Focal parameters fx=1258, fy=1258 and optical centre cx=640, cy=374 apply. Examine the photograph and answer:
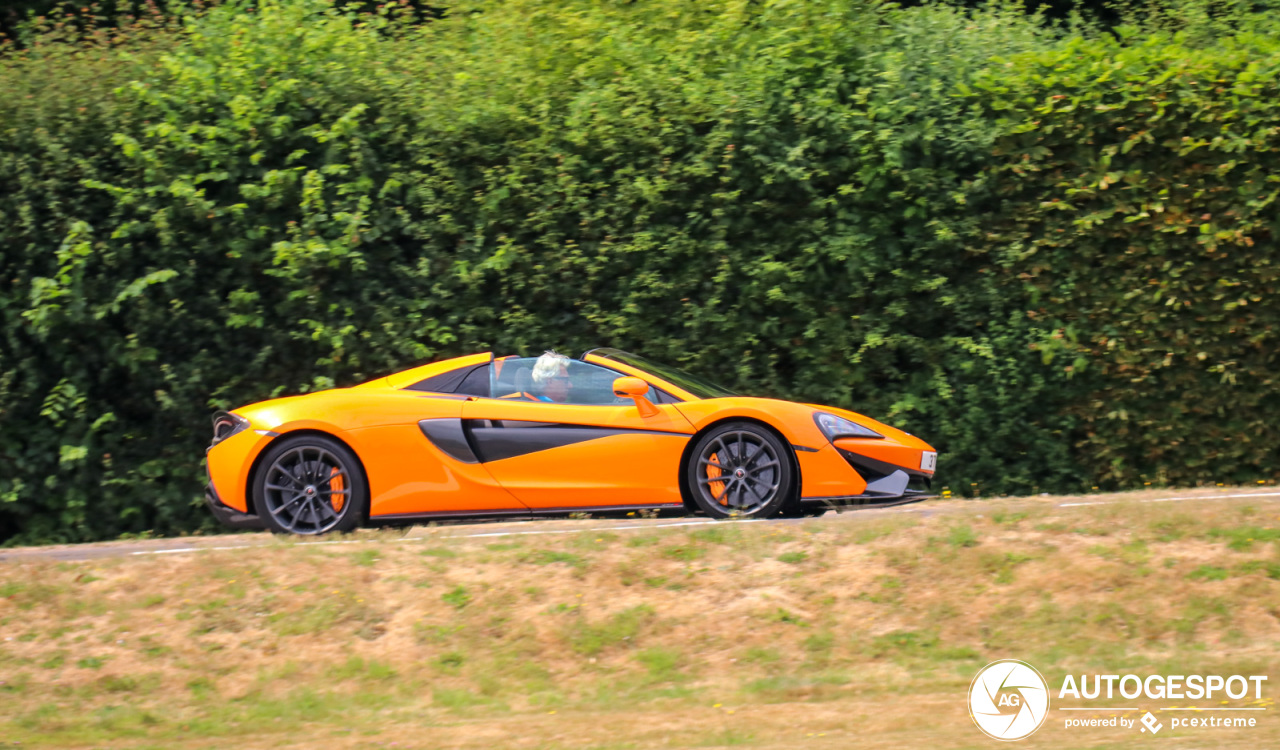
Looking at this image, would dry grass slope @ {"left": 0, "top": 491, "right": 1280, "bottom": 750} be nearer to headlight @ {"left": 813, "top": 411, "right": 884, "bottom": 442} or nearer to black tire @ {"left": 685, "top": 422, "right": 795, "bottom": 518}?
black tire @ {"left": 685, "top": 422, "right": 795, "bottom": 518}

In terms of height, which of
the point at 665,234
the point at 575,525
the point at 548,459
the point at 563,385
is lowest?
the point at 575,525

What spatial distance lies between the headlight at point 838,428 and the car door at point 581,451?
880mm

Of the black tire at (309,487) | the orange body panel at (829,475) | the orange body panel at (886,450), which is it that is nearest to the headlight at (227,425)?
the black tire at (309,487)

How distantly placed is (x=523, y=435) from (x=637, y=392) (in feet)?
2.66

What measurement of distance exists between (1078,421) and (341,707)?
697 centimetres

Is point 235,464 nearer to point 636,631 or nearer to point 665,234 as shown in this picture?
point 636,631

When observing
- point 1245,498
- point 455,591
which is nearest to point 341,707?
point 455,591

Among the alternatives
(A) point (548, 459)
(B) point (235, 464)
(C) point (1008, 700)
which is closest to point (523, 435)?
(A) point (548, 459)

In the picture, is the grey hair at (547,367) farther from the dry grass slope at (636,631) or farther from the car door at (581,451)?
the dry grass slope at (636,631)

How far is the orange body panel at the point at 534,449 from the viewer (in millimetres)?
8281

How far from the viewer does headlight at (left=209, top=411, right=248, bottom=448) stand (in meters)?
8.49

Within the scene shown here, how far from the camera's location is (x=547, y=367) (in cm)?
869

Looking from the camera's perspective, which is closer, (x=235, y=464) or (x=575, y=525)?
(x=235, y=464)

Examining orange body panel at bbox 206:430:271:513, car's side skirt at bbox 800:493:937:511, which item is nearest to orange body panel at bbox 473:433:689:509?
car's side skirt at bbox 800:493:937:511
